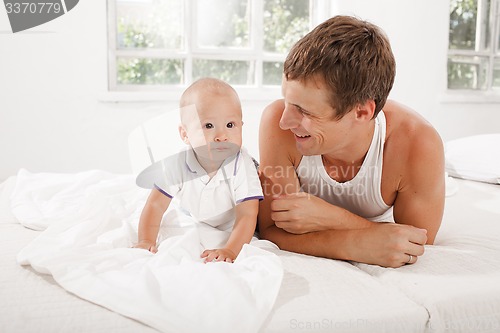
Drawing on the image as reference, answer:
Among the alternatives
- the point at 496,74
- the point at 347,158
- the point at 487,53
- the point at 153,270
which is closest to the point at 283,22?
the point at 487,53

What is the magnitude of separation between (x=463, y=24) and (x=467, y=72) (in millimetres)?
401

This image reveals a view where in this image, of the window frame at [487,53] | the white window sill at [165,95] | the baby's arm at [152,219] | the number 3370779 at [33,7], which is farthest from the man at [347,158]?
the window frame at [487,53]

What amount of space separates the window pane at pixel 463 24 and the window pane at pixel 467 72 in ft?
0.37

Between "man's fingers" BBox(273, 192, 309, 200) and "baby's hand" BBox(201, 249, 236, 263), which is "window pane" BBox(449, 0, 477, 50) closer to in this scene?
"man's fingers" BBox(273, 192, 309, 200)

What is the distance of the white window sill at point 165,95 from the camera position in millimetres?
3191

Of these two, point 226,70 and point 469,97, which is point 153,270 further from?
point 469,97

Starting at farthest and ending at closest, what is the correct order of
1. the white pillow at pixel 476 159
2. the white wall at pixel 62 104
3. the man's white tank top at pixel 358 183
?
the white wall at pixel 62 104
the white pillow at pixel 476 159
the man's white tank top at pixel 358 183

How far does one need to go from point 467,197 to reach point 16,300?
1.75 meters

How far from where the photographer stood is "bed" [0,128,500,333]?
924mm

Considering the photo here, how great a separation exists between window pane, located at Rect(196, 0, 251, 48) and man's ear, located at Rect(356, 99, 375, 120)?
247cm

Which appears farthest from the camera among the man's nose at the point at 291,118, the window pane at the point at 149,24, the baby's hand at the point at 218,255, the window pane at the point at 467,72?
the window pane at the point at 467,72

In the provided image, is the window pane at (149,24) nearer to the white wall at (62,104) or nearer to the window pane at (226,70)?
the window pane at (226,70)

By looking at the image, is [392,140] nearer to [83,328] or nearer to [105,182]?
[83,328]

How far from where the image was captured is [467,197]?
2.09 m
